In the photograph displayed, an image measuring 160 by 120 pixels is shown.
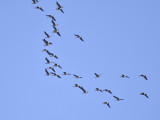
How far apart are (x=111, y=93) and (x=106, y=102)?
2951 millimetres

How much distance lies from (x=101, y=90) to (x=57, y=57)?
1539cm

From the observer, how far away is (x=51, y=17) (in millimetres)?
149625

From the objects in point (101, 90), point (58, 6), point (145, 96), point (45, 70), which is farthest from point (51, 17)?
point (145, 96)

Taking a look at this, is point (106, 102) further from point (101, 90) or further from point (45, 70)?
point (45, 70)

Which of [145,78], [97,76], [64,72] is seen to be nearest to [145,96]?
[145,78]

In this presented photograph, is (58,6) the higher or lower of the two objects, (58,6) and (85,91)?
the higher

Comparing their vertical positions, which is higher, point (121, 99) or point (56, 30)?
point (56, 30)

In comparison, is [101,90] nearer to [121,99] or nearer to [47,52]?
[121,99]

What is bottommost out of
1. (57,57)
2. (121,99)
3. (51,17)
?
(121,99)

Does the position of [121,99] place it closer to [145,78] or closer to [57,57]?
[145,78]

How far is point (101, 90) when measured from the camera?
150500 mm

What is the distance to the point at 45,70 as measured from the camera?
5925 inches

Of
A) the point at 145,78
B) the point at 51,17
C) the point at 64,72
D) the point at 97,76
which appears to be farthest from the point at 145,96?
the point at 51,17

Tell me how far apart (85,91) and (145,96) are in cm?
1696
